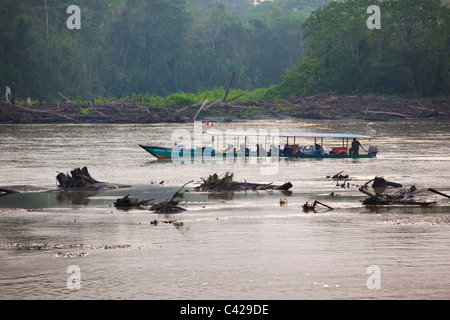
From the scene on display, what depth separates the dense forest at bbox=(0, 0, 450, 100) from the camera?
118 metres

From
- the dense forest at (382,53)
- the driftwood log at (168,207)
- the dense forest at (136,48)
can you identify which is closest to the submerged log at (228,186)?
the driftwood log at (168,207)

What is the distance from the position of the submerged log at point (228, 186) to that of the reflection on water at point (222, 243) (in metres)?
0.66

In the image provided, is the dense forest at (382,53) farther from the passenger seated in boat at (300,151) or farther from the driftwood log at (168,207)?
the driftwood log at (168,207)

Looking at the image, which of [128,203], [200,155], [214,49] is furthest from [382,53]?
[128,203]

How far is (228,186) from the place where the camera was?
35844mm

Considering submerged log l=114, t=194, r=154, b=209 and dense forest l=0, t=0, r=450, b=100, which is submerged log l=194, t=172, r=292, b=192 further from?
dense forest l=0, t=0, r=450, b=100

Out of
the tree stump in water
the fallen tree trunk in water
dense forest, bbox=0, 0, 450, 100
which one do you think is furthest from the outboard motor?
dense forest, bbox=0, 0, 450, 100

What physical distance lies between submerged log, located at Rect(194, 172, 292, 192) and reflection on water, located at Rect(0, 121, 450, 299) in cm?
66

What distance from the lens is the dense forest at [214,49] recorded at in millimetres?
117562

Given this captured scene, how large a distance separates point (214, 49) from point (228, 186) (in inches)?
4989

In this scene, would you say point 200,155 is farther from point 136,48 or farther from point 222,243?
point 136,48
